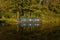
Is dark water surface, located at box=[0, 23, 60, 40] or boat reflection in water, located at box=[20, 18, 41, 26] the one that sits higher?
dark water surface, located at box=[0, 23, 60, 40]

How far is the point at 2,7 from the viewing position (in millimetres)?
53375

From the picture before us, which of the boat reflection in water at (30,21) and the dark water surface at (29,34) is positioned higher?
the dark water surface at (29,34)

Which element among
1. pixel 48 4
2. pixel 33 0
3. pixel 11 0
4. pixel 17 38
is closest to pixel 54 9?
pixel 48 4

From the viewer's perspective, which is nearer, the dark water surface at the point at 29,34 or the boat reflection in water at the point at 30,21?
the dark water surface at the point at 29,34

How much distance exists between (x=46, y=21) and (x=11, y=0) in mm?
10540

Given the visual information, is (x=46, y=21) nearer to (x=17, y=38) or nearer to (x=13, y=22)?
(x=13, y=22)

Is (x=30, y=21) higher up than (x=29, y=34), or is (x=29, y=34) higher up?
(x=29, y=34)

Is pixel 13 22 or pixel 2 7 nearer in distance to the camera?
pixel 13 22

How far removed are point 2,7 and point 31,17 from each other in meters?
7.30

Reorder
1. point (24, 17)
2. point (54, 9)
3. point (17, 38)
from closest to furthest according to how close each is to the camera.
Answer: point (17, 38)
point (24, 17)
point (54, 9)

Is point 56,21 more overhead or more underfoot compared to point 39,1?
more underfoot

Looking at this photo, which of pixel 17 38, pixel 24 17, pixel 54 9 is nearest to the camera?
pixel 17 38

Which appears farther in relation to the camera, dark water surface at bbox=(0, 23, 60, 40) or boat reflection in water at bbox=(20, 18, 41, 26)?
boat reflection in water at bbox=(20, 18, 41, 26)

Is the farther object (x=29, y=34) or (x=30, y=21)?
(x=30, y=21)
